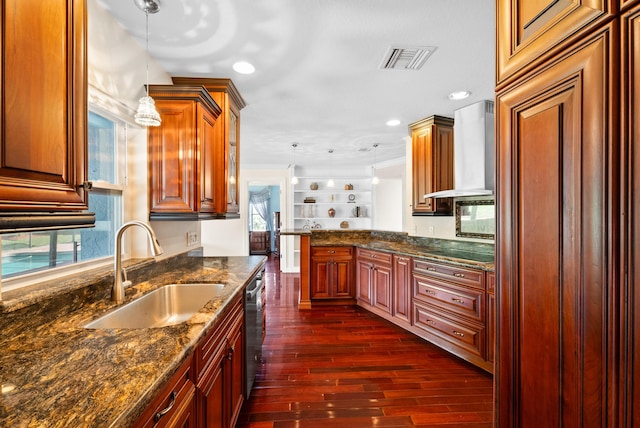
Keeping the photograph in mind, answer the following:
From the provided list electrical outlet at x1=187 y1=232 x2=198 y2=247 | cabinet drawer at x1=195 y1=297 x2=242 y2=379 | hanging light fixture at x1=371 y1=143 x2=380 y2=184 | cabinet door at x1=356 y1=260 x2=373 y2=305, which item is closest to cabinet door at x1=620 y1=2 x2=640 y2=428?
cabinet drawer at x1=195 y1=297 x2=242 y2=379

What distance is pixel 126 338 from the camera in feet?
3.27

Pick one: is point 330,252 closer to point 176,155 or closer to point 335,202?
point 176,155

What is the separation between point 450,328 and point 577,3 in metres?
2.56

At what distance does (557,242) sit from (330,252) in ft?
A: 10.8

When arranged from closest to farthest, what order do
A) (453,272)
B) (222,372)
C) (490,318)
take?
1. (222,372)
2. (490,318)
3. (453,272)

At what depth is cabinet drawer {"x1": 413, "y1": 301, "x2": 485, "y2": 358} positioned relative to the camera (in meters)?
2.38

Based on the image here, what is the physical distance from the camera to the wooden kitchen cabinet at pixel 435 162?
330 cm

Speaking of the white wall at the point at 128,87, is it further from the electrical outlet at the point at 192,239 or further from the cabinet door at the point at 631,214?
the cabinet door at the point at 631,214

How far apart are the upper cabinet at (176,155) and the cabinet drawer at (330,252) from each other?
2.15 metres

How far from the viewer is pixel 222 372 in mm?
1380

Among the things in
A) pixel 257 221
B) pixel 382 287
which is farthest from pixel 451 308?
pixel 257 221

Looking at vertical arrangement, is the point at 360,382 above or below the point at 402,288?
below

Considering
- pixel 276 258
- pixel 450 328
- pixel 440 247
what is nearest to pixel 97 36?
pixel 450 328

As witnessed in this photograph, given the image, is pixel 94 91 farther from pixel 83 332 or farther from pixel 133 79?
pixel 83 332
